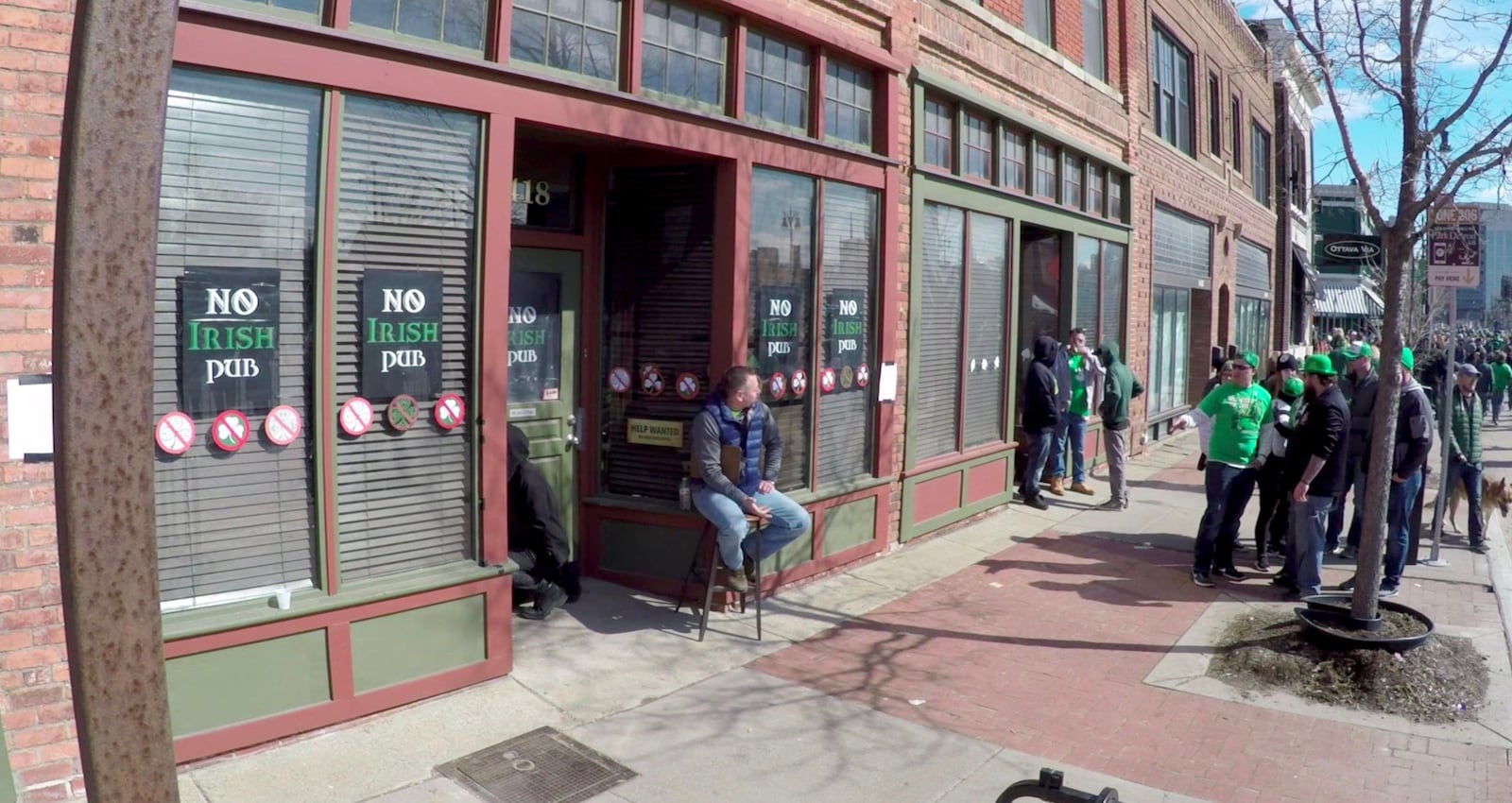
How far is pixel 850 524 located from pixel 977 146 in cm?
385

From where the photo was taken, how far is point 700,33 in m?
Answer: 6.77

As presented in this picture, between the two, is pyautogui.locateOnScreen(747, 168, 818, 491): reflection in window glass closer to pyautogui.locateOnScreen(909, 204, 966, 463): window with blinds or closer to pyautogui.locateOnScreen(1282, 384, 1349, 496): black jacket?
pyautogui.locateOnScreen(909, 204, 966, 463): window with blinds

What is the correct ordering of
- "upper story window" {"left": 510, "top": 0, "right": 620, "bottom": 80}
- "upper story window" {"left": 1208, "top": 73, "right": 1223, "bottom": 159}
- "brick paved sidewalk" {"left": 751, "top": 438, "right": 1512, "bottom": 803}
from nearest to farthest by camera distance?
"brick paved sidewalk" {"left": 751, "top": 438, "right": 1512, "bottom": 803} < "upper story window" {"left": 510, "top": 0, "right": 620, "bottom": 80} < "upper story window" {"left": 1208, "top": 73, "right": 1223, "bottom": 159}

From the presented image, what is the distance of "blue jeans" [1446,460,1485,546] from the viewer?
931 centimetres

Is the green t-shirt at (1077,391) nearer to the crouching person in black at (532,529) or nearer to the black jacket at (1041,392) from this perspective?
the black jacket at (1041,392)

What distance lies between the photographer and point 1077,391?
37.6ft

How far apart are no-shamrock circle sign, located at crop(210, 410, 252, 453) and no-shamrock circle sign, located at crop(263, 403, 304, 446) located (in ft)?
0.29

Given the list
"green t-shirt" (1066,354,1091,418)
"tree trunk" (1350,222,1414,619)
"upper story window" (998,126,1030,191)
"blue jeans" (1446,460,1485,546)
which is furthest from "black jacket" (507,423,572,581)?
"blue jeans" (1446,460,1485,546)

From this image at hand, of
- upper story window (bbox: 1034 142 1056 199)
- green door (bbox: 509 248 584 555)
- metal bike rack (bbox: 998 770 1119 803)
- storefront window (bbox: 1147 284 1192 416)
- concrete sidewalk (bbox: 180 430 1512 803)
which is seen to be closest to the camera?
metal bike rack (bbox: 998 770 1119 803)

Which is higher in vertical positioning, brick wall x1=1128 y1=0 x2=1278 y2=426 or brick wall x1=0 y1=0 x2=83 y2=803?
brick wall x1=1128 y1=0 x2=1278 y2=426

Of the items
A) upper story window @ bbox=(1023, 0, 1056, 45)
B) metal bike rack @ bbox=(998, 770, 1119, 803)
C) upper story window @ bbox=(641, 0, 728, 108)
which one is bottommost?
metal bike rack @ bbox=(998, 770, 1119, 803)

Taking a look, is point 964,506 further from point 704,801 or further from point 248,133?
point 248,133

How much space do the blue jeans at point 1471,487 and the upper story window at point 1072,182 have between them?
4416 millimetres

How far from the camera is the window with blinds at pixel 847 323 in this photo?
25.8 ft
